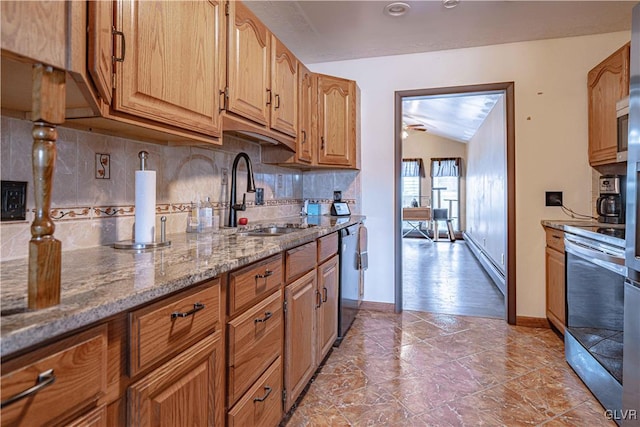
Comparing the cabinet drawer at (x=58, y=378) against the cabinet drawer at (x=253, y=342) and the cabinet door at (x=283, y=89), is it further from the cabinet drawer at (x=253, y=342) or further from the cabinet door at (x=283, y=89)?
the cabinet door at (x=283, y=89)

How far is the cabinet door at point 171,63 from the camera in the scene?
1.15 metres

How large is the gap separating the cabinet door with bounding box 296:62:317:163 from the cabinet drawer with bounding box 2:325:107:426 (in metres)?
2.17

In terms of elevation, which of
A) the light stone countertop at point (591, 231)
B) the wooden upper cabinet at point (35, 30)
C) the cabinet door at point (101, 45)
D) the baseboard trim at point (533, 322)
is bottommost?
the baseboard trim at point (533, 322)

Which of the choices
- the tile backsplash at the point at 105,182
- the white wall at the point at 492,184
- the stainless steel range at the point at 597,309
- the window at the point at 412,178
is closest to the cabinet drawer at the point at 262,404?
the tile backsplash at the point at 105,182

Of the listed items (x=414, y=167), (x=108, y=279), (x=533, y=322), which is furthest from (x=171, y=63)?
(x=414, y=167)

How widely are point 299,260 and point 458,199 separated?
29.5ft

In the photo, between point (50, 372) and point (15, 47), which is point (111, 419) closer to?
point (50, 372)

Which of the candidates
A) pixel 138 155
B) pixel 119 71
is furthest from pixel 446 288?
pixel 119 71

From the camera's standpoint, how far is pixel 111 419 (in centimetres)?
76

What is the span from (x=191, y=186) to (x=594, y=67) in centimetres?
323

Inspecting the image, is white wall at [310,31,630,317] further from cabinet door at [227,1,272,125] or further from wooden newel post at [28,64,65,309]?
wooden newel post at [28,64,65,309]

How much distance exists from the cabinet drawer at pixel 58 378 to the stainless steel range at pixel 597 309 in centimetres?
211

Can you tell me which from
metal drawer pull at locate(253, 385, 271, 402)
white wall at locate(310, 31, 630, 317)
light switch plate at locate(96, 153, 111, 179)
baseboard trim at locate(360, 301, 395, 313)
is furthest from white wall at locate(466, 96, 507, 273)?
light switch plate at locate(96, 153, 111, 179)

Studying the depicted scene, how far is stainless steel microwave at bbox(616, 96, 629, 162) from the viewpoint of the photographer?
2326 mm
